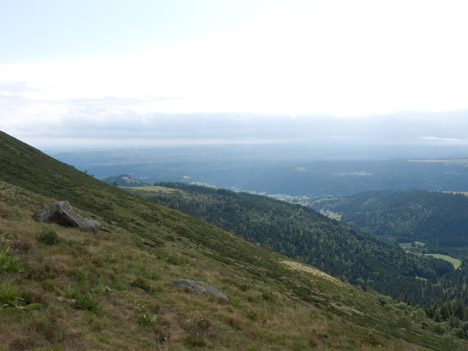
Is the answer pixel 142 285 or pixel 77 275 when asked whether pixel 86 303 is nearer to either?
pixel 77 275

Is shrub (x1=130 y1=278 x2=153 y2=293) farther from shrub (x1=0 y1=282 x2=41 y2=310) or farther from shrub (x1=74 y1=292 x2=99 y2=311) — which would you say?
shrub (x1=0 y1=282 x2=41 y2=310)

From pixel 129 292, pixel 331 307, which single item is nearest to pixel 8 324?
pixel 129 292

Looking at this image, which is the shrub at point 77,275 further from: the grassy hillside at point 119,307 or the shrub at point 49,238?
the shrub at point 49,238

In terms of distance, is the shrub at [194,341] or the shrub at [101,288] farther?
the shrub at [101,288]

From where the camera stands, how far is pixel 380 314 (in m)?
45.1

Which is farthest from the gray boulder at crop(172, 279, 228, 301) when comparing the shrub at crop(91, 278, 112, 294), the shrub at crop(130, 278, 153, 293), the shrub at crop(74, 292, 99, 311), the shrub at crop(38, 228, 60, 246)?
the shrub at crop(38, 228, 60, 246)

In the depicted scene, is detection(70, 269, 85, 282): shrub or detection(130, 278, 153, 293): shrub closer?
detection(70, 269, 85, 282): shrub

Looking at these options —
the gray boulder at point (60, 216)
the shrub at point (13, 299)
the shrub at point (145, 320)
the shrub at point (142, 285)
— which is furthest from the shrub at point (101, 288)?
the gray boulder at point (60, 216)

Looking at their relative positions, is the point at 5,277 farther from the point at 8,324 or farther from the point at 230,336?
the point at 230,336

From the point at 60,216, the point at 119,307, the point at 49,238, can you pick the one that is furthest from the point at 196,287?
the point at 60,216

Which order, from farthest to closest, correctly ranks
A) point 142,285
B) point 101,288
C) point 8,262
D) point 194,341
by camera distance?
point 142,285 → point 101,288 → point 8,262 → point 194,341

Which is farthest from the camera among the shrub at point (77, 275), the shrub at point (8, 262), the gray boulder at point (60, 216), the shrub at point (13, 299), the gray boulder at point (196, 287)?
the gray boulder at point (60, 216)

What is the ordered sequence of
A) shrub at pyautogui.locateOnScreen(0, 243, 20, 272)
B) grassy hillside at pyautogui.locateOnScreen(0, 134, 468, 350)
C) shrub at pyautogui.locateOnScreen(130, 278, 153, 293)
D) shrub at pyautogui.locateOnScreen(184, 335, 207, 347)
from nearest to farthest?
grassy hillside at pyautogui.locateOnScreen(0, 134, 468, 350) → shrub at pyautogui.locateOnScreen(184, 335, 207, 347) → shrub at pyautogui.locateOnScreen(0, 243, 20, 272) → shrub at pyautogui.locateOnScreen(130, 278, 153, 293)

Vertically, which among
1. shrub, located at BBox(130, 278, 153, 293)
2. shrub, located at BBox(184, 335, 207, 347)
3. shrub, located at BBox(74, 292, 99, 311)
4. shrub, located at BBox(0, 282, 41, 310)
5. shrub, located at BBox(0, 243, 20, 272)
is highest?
shrub, located at BBox(0, 243, 20, 272)
